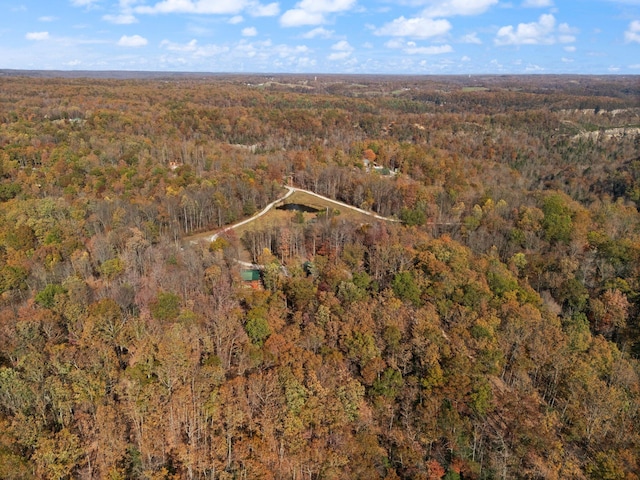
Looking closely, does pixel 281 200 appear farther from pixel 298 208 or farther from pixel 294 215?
pixel 294 215

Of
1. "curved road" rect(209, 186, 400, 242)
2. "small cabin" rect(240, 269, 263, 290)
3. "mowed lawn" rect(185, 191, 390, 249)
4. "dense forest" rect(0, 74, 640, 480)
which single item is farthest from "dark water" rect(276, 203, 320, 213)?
"small cabin" rect(240, 269, 263, 290)

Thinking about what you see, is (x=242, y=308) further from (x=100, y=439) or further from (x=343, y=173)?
(x=343, y=173)

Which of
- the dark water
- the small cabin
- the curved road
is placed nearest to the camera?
the small cabin

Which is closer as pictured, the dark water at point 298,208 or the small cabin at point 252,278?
the small cabin at point 252,278

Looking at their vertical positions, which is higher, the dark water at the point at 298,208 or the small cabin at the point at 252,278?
the dark water at the point at 298,208

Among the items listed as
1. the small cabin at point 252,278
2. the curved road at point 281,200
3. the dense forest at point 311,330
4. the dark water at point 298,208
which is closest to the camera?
the dense forest at point 311,330

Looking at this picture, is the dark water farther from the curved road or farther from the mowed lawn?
the curved road

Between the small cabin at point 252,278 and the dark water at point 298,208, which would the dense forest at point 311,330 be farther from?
the dark water at point 298,208

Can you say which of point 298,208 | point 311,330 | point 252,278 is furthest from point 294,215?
point 311,330

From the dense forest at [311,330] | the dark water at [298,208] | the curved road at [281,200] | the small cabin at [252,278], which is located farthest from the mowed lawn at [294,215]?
the small cabin at [252,278]
